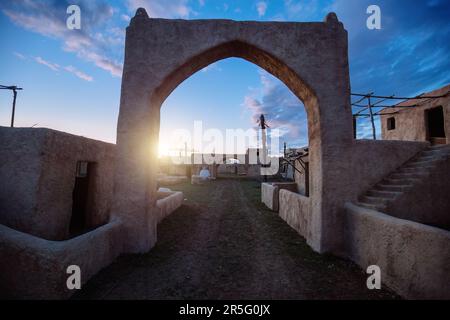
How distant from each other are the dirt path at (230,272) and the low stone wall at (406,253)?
0.34 meters

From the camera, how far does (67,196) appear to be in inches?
186

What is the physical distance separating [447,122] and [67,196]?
49.1 feet

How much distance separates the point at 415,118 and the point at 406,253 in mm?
11812

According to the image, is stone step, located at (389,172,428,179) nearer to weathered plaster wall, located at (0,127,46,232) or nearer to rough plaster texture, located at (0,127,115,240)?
rough plaster texture, located at (0,127,115,240)

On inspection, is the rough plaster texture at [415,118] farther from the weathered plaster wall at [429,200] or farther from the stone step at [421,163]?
the weathered plaster wall at [429,200]

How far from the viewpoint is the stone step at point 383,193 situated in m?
4.58

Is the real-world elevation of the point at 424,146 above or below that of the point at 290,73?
below

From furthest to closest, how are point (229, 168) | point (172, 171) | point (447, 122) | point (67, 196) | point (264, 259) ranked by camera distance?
point (229, 168) < point (172, 171) < point (447, 122) < point (67, 196) < point (264, 259)

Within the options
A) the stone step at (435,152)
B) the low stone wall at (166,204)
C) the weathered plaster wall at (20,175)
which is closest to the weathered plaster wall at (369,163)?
the stone step at (435,152)
